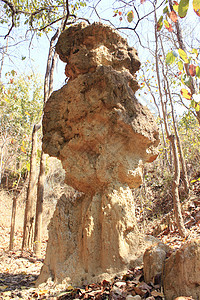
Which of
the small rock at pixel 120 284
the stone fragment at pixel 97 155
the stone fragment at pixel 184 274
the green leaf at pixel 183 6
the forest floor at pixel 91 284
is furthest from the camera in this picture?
the stone fragment at pixel 97 155

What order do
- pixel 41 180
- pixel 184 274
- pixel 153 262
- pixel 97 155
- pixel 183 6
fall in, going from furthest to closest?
pixel 41 180
pixel 97 155
pixel 153 262
pixel 184 274
pixel 183 6

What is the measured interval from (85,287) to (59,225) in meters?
0.98

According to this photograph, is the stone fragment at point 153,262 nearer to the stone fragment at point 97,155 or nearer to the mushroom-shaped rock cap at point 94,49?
the stone fragment at point 97,155

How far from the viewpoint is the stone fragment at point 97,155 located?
346 centimetres

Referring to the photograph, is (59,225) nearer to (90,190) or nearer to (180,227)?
(90,190)

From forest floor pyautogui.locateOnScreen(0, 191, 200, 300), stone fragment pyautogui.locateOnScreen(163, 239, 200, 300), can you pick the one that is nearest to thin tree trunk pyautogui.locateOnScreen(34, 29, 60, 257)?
forest floor pyautogui.locateOnScreen(0, 191, 200, 300)

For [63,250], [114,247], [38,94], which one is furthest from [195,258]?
[38,94]

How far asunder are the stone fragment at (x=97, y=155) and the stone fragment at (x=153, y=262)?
489 mm

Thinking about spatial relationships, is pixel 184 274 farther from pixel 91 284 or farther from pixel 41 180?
pixel 41 180

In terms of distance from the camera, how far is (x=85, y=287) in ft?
10.4

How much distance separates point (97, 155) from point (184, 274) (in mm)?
2058

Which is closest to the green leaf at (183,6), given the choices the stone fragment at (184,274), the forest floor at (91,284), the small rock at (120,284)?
the stone fragment at (184,274)

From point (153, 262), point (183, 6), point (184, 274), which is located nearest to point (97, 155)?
point (153, 262)

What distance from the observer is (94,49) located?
13.9ft
